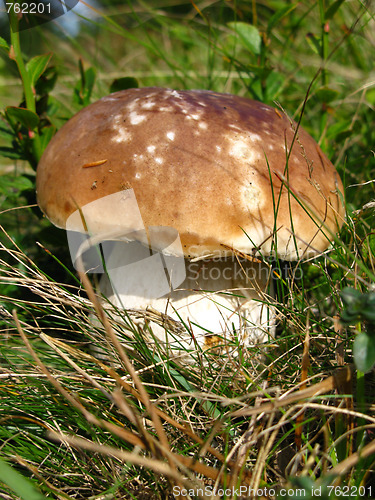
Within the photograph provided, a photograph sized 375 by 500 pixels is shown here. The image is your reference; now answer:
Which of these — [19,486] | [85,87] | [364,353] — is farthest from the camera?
[85,87]

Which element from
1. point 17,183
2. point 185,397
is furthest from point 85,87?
point 185,397

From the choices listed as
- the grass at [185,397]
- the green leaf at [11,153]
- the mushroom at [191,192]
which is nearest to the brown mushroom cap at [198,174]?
the mushroom at [191,192]

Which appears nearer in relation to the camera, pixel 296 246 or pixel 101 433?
pixel 101 433

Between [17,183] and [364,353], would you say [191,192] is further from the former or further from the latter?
[17,183]

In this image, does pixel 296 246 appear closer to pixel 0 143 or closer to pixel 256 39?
pixel 256 39

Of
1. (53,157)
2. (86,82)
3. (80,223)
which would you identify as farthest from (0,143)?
(80,223)

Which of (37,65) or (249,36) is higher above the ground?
(249,36)
